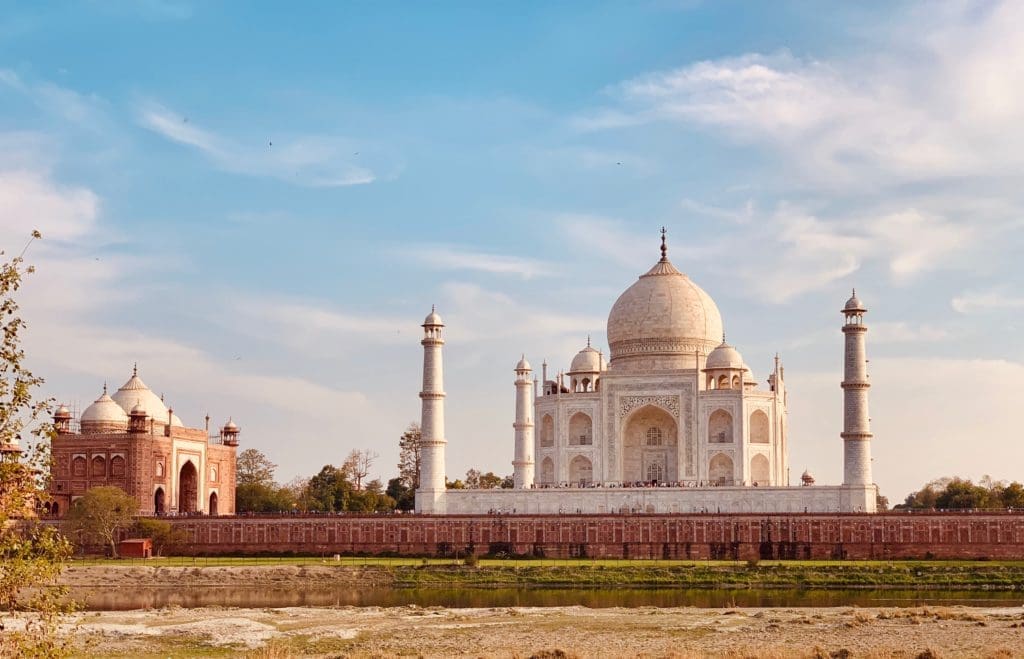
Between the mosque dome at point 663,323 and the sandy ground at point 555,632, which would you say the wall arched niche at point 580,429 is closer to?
the mosque dome at point 663,323

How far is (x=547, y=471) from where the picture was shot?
59.8 m

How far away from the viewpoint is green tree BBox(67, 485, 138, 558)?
52375 mm

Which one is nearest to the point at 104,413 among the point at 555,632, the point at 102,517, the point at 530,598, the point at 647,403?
the point at 102,517

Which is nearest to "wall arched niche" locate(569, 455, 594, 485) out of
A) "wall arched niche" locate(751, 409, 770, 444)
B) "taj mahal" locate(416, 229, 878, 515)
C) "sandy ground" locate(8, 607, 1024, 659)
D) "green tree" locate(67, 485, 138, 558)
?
"taj mahal" locate(416, 229, 878, 515)

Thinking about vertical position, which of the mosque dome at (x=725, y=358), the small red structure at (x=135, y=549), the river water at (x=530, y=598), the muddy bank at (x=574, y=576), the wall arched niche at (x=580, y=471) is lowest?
the river water at (x=530, y=598)

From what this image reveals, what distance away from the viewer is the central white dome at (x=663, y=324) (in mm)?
60719

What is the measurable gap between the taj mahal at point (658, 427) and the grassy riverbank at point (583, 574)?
553 cm

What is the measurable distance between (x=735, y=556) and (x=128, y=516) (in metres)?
23.2

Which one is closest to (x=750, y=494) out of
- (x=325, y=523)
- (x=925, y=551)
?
(x=925, y=551)

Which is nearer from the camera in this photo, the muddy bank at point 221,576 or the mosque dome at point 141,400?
the muddy bank at point 221,576

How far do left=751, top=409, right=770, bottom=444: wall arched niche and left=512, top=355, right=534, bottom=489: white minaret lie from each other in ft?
32.9

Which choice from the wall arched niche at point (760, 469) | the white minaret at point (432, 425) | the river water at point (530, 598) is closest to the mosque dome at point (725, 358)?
the wall arched niche at point (760, 469)

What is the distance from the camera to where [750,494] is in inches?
2031

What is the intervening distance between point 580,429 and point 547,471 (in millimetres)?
2338
